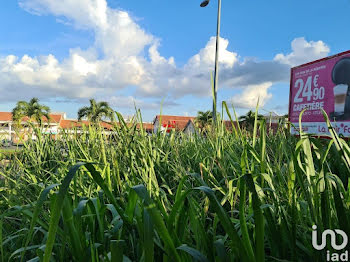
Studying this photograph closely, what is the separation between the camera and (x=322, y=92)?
15.3 feet

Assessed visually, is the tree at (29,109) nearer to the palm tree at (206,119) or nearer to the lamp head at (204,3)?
the lamp head at (204,3)

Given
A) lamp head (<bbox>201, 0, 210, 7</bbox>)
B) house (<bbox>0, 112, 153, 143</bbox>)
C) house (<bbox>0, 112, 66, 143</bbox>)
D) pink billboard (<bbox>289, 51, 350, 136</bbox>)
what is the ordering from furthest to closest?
lamp head (<bbox>201, 0, 210, 7</bbox>) < pink billboard (<bbox>289, 51, 350, 136</bbox>) < house (<bbox>0, 112, 66, 143</bbox>) < house (<bbox>0, 112, 153, 143</bbox>)

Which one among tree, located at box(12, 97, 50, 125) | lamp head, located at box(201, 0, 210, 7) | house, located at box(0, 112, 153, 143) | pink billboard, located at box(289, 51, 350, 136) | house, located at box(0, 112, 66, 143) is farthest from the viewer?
tree, located at box(12, 97, 50, 125)

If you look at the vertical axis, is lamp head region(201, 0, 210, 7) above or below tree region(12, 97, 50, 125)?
above

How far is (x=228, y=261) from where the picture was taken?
88 cm

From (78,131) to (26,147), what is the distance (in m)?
0.72

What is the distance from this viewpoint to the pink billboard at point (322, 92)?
4301mm

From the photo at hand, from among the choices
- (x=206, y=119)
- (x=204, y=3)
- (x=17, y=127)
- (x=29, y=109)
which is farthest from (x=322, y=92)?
(x=29, y=109)

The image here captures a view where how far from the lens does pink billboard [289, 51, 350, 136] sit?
4301mm

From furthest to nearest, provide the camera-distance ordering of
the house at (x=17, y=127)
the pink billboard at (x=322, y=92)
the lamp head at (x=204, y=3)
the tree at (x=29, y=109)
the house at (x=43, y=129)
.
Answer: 1. the tree at (x=29, y=109)
2. the lamp head at (x=204, y=3)
3. the pink billboard at (x=322, y=92)
4. the house at (x=17, y=127)
5. the house at (x=43, y=129)

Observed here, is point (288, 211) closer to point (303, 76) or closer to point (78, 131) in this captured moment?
point (78, 131)

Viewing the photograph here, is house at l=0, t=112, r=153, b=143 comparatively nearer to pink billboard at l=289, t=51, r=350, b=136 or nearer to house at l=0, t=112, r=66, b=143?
house at l=0, t=112, r=66, b=143

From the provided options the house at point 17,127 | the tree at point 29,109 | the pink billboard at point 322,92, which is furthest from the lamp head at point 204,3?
the tree at point 29,109

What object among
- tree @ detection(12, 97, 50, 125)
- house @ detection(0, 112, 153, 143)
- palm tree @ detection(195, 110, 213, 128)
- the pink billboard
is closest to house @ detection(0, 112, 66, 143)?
house @ detection(0, 112, 153, 143)
